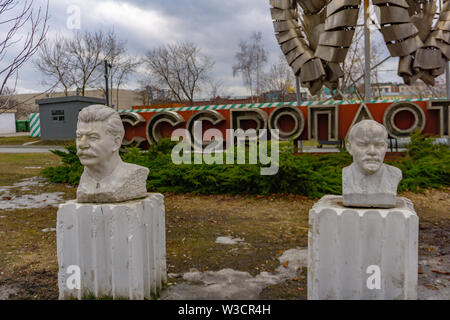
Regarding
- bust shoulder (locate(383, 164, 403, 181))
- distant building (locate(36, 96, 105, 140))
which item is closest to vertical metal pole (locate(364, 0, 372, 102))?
bust shoulder (locate(383, 164, 403, 181))

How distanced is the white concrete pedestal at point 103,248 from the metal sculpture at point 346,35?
9255 mm

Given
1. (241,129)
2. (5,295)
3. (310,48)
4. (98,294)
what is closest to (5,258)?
(5,295)

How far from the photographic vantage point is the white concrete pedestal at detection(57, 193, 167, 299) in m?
3.28

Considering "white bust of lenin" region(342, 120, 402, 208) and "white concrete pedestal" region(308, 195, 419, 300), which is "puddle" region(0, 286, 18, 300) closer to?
"white concrete pedestal" region(308, 195, 419, 300)

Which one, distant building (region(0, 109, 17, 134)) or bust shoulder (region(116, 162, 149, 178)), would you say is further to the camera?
distant building (region(0, 109, 17, 134))

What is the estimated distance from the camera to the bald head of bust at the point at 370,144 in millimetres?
3309

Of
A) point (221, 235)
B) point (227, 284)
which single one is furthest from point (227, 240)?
point (227, 284)

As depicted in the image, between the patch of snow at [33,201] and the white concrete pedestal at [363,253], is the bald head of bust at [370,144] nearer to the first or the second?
the white concrete pedestal at [363,253]

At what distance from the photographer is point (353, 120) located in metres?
11.2

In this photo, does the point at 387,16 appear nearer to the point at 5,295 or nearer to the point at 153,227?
the point at 153,227

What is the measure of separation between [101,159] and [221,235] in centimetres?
258

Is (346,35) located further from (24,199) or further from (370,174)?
(24,199)

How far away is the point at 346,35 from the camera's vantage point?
10.6 m

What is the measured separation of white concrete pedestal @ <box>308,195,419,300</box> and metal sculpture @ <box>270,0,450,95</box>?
28.4ft
